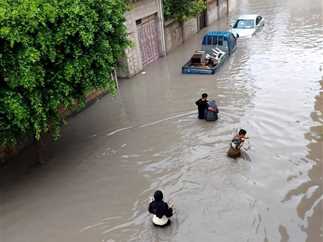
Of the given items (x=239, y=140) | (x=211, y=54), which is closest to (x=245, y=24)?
(x=211, y=54)

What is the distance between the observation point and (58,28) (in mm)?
8719

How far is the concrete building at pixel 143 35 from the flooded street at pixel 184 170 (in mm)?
1670

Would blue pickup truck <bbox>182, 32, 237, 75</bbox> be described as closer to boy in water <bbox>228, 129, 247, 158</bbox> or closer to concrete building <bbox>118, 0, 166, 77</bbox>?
concrete building <bbox>118, 0, 166, 77</bbox>

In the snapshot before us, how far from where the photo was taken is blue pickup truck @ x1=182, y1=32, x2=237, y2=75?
704 inches

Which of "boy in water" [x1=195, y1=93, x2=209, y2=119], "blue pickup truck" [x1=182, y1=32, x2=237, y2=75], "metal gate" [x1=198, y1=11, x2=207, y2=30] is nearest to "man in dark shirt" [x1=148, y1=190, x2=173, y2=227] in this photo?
"boy in water" [x1=195, y1=93, x2=209, y2=119]

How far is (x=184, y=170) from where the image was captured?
34.2ft

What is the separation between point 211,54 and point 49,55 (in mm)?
12149

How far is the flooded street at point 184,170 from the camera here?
8383 millimetres

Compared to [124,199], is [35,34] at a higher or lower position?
higher

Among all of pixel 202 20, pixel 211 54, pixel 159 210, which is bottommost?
pixel 202 20

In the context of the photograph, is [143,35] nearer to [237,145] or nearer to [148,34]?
[148,34]

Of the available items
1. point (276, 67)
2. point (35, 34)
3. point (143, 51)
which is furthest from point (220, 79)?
point (35, 34)

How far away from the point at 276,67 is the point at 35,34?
12.9 meters

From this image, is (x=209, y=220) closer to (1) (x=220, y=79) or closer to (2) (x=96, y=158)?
(2) (x=96, y=158)
